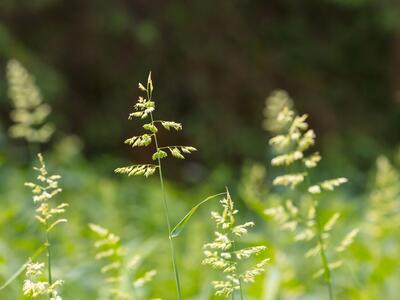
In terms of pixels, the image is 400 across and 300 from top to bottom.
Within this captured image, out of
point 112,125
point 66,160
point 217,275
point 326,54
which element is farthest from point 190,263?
point 326,54

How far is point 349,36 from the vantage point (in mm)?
15211

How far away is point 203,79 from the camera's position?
506 inches

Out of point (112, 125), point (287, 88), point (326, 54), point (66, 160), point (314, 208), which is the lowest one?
point (314, 208)

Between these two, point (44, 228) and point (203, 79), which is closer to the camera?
point (44, 228)

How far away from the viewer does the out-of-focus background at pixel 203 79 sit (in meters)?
10.7

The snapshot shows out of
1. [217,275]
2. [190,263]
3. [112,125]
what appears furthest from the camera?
[112,125]

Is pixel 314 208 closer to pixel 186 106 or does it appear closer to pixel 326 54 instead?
pixel 186 106

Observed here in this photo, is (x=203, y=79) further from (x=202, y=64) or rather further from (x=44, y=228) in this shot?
(x=44, y=228)

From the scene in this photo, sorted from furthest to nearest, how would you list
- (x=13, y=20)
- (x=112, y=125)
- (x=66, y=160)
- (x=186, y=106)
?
(x=186, y=106)
(x=112, y=125)
(x=13, y=20)
(x=66, y=160)

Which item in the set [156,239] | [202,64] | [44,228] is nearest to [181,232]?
[156,239]

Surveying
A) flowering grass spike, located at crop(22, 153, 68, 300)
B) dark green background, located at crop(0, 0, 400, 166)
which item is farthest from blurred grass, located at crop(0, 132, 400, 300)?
dark green background, located at crop(0, 0, 400, 166)

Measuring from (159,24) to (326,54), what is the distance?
4.08 meters

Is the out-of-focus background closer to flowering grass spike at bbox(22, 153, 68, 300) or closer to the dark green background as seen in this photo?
the dark green background

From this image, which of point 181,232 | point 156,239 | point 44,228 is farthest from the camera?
point 181,232
